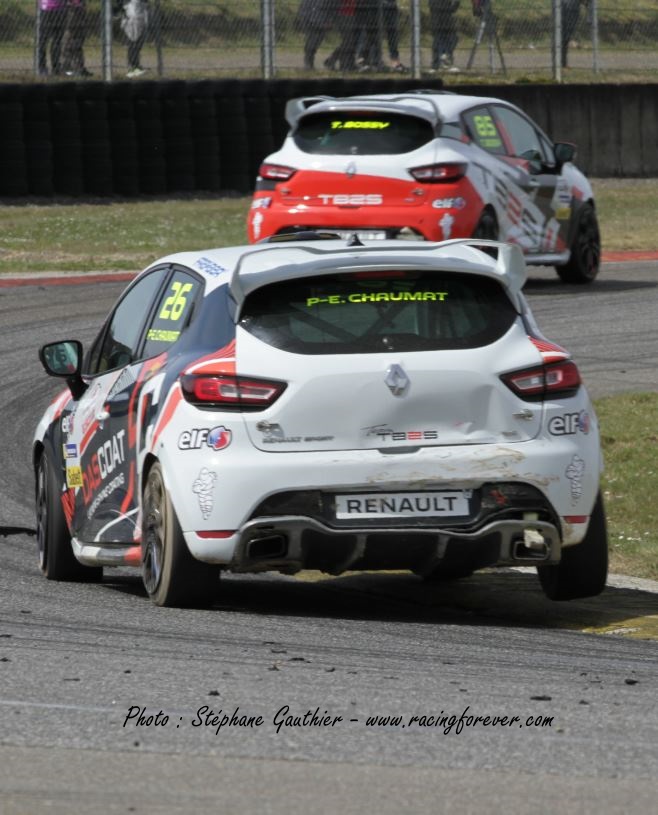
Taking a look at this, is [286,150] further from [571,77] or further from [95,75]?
[571,77]

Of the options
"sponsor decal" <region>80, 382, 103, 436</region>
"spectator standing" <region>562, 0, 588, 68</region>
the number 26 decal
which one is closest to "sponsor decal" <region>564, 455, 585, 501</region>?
the number 26 decal

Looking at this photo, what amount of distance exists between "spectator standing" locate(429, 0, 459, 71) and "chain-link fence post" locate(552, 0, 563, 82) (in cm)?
169

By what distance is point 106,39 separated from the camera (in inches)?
1072

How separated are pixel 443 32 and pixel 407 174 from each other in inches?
565

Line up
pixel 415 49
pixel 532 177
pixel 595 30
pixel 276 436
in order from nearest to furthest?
1. pixel 276 436
2. pixel 532 177
3. pixel 415 49
4. pixel 595 30

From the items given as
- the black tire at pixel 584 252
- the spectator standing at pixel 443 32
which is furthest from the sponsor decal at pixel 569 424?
the spectator standing at pixel 443 32

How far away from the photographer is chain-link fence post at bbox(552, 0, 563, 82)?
31.0m

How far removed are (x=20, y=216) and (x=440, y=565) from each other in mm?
19164

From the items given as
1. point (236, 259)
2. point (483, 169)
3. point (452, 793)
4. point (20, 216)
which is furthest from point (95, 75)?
point (452, 793)

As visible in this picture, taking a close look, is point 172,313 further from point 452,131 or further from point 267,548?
point 452,131

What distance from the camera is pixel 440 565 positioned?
7191 mm

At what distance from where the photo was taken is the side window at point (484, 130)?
17641 millimetres

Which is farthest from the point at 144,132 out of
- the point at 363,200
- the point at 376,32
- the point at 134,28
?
the point at 363,200

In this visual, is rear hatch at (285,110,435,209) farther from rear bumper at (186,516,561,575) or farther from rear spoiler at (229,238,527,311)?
rear bumper at (186,516,561,575)
